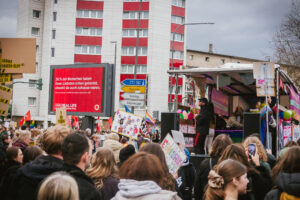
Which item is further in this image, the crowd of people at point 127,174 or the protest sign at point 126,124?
the protest sign at point 126,124

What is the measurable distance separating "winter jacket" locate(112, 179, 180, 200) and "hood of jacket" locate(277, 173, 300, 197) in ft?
4.18

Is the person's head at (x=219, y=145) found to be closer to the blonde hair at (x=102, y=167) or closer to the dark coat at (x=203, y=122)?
the blonde hair at (x=102, y=167)

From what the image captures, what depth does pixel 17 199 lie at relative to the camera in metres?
4.12

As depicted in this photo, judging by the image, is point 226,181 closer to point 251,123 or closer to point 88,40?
point 251,123

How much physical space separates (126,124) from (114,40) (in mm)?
36858

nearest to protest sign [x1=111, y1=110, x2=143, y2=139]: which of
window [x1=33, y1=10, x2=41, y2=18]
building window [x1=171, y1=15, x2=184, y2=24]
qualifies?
building window [x1=171, y1=15, x2=184, y2=24]

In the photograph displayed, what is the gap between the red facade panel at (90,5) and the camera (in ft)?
155

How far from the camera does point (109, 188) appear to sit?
13.9 feet

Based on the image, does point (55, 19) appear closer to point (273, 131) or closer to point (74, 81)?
point (74, 81)

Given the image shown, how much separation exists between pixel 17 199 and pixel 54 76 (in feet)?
29.4

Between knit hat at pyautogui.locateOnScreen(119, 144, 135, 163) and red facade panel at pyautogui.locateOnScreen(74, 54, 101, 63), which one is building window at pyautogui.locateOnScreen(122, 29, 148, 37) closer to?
red facade panel at pyautogui.locateOnScreen(74, 54, 101, 63)

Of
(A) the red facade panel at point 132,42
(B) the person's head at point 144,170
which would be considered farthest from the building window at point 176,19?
(B) the person's head at point 144,170

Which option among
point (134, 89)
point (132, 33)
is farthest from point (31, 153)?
point (132, 33)

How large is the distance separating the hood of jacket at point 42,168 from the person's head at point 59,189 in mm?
1361
